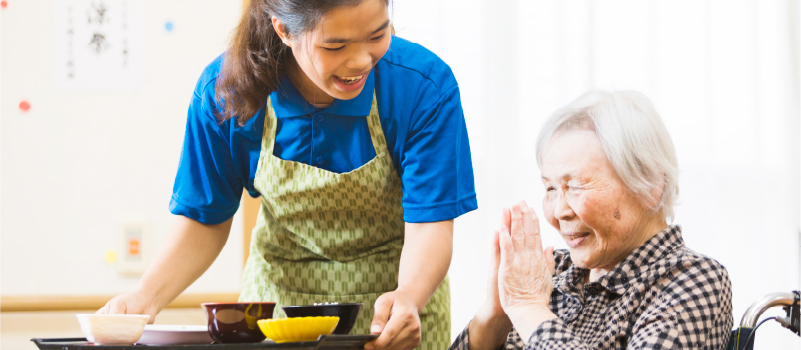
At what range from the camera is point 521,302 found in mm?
1107

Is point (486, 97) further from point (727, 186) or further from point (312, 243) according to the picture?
point (312, 243)

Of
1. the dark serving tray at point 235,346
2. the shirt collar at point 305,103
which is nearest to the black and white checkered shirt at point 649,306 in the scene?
the dark serving tray at point 235,346

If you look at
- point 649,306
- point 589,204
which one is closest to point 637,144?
point 589,204

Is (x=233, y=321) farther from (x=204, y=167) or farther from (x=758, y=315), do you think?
(x=758, y=315)

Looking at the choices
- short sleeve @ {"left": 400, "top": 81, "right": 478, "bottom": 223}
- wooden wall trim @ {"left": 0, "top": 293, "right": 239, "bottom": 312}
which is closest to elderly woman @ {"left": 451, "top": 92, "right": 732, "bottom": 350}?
short sleeve @ {"left": 400, "top": 81, "right": 478, "bottom": 223}

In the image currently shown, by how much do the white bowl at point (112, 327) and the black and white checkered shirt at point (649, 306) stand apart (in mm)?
590

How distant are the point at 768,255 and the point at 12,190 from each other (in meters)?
2.76

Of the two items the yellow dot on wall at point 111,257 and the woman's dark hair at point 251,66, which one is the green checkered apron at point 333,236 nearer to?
the woman's dark hair at point 251,66

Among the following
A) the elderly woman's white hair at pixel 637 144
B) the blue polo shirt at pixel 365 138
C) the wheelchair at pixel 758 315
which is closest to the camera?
the wheelchair at pixel 758 315

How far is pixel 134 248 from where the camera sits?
226 cm

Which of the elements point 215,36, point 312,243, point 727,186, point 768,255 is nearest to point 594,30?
point 727,186

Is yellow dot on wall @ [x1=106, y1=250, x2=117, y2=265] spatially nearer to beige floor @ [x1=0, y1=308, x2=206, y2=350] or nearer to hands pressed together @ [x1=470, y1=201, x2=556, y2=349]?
beige floor @ [x1=0, y1=308, x2=206, y2=350]

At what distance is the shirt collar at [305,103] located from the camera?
1.27m

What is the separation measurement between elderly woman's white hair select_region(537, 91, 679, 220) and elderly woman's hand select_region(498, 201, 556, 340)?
0.19m
